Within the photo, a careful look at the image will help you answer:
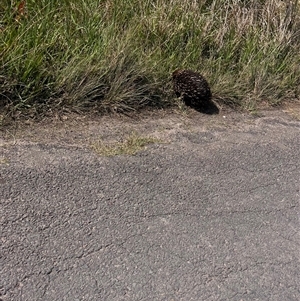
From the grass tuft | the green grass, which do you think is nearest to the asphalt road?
the grass tuft

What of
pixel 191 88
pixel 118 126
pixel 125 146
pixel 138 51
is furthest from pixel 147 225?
pixel 138 51

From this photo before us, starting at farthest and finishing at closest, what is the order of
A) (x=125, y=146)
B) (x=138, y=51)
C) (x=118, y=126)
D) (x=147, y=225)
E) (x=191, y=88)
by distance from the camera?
(x=138, y=51)
(x=191, y=88)
(x=118, y=126)
(x=125, y=146)
(x=147, y=225)

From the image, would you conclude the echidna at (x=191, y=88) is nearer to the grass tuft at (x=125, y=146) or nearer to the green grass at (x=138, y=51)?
the green grass at (x=138, y=51)

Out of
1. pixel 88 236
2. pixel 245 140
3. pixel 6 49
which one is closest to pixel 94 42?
pixel 6 49

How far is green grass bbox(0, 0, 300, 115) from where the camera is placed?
4195mm

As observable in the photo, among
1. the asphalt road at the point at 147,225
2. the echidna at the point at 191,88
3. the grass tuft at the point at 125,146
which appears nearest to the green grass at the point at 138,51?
the echidna at the point at 191,88

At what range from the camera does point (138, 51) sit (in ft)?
16.2

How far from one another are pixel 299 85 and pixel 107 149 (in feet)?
10.5

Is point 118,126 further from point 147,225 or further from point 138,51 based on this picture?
point 147,225

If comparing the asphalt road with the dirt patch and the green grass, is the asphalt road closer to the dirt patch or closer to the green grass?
the dirt patch

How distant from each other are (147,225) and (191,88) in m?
2.00

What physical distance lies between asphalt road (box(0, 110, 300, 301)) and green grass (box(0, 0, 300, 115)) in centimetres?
71

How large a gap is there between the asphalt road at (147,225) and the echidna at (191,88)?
2.60ft

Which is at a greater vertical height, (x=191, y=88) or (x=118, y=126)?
(x=191, y=88)
